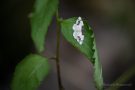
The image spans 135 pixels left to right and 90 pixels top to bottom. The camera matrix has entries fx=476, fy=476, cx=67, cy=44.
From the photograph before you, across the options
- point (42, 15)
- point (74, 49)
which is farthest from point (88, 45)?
point (74, 49)

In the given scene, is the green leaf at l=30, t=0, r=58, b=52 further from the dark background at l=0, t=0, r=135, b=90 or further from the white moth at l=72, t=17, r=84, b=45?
the dark background at l=0, t=0, r=135, b=90

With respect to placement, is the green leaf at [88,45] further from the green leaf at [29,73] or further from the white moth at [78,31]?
the green leaf at [29,73]

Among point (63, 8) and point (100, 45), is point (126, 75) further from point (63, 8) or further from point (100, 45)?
point (63, 8)

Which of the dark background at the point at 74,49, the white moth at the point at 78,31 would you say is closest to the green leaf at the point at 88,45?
the white moth at the point at 78,31

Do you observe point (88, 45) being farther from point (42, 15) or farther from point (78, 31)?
point (42, 15)

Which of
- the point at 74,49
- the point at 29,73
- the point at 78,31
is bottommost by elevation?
the point at 74,49

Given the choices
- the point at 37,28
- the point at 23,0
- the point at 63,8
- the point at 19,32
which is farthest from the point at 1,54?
the point at 37,28
